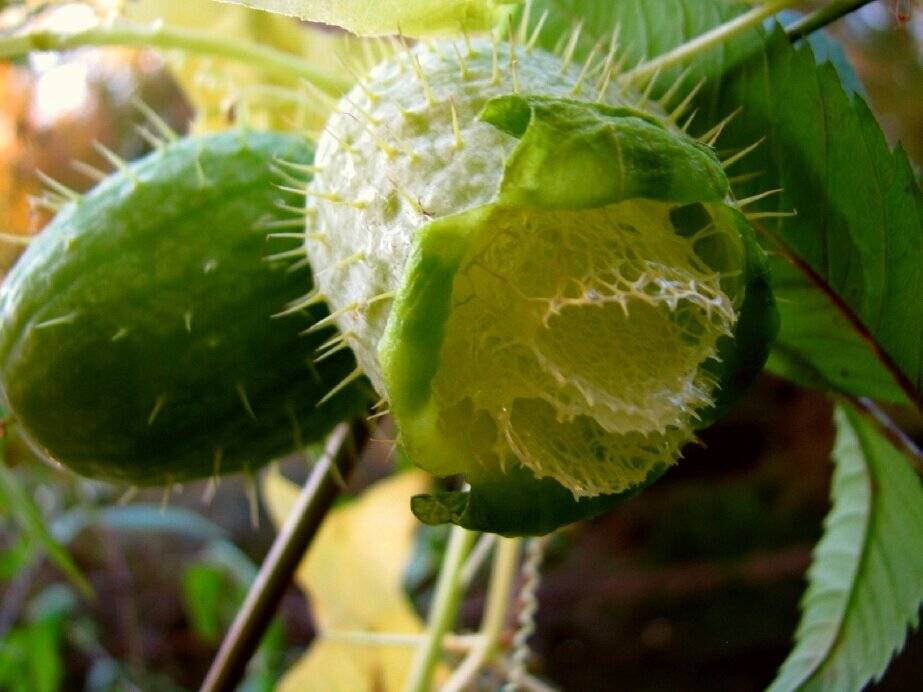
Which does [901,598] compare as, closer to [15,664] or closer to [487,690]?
[487,690]

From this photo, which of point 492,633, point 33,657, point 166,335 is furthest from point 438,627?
point 33,657

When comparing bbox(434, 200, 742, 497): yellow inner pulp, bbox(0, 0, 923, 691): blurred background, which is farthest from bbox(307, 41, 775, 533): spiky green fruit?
bbox(0, 0, 923, 691): blurred background

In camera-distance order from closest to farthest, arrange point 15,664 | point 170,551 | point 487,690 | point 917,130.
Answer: point 487,690 < point 15,664 < point 917,130 < point 170,551

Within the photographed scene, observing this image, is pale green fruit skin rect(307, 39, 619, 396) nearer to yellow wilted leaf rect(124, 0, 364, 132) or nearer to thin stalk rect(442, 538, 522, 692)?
yellow wilted leaf rect(124, 0, 364, 132)

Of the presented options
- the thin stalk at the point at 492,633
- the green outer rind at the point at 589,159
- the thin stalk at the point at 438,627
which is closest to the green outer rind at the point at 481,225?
the green outer rind at the point at 589,159

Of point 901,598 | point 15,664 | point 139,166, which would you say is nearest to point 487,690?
point 901,598

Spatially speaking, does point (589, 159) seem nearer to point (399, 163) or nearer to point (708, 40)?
point (399, 163)
